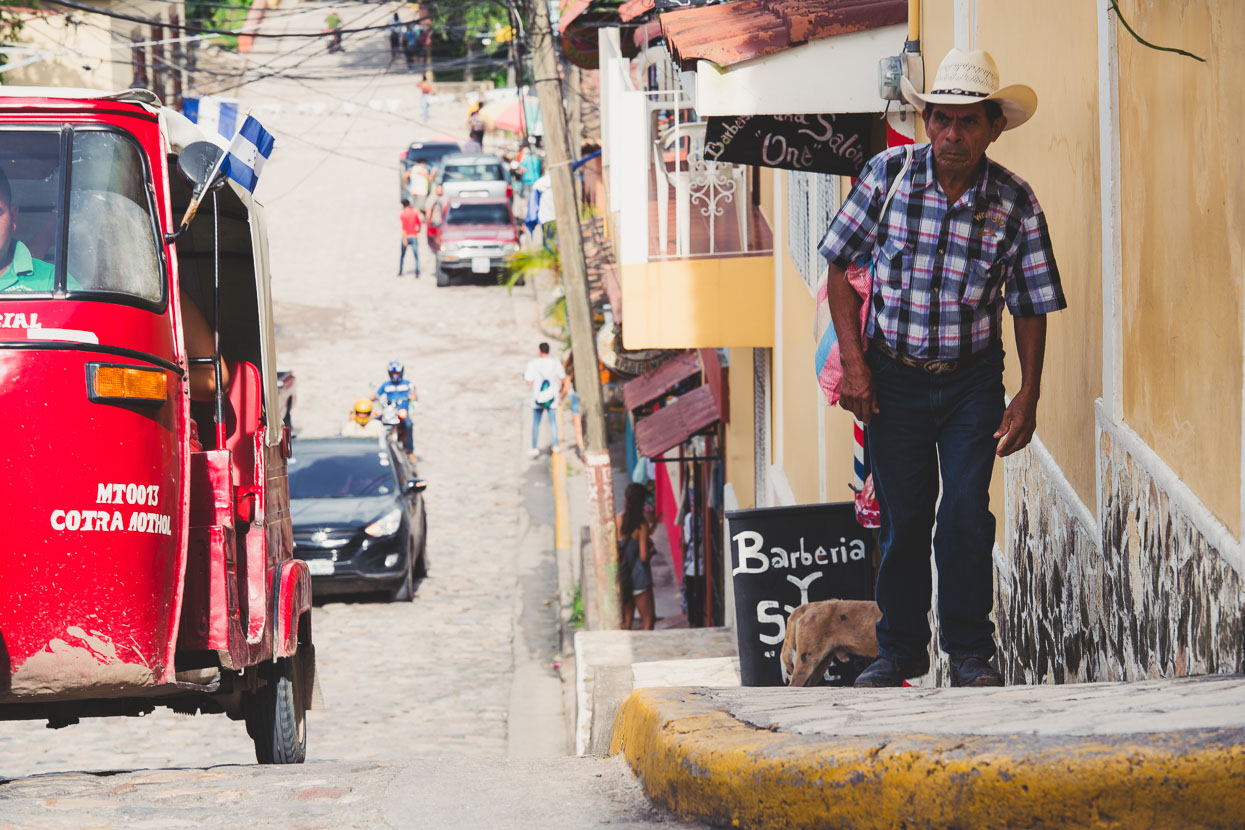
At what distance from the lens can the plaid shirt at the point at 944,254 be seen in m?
4.44

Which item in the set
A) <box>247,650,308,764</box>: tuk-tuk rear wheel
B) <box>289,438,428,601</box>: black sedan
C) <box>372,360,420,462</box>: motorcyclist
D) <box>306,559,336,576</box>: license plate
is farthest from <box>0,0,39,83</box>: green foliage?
<box>247,650,308,764</box>: tuk-tuk rear wheel

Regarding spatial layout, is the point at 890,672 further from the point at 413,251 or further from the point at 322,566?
the point at 413,251

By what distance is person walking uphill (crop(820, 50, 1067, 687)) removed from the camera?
443 cm

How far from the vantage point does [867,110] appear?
7.86m

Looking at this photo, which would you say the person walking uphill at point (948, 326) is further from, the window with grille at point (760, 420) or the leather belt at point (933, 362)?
the window with grille at point (760, 420)

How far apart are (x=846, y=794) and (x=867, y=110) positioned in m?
5.43

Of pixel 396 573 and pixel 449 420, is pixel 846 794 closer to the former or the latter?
pixel 396 573

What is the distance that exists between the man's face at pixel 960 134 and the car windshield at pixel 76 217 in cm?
290

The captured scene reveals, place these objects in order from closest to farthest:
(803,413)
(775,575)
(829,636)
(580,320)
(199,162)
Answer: (199,162) < (829,636) < (775,575) < (803,413) < (580,320)

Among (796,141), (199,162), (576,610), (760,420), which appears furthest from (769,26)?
(576,610)

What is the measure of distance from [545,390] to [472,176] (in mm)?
19217

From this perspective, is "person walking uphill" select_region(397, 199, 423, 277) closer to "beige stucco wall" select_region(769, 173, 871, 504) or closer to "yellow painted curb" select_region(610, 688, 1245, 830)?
"beige stucco wall" select_region(769, 173, 871, 504)

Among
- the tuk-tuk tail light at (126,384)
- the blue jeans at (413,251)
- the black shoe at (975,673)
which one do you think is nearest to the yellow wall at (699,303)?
the tuk-tuk tail light at (126,384)

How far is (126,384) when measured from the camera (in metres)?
5.48
